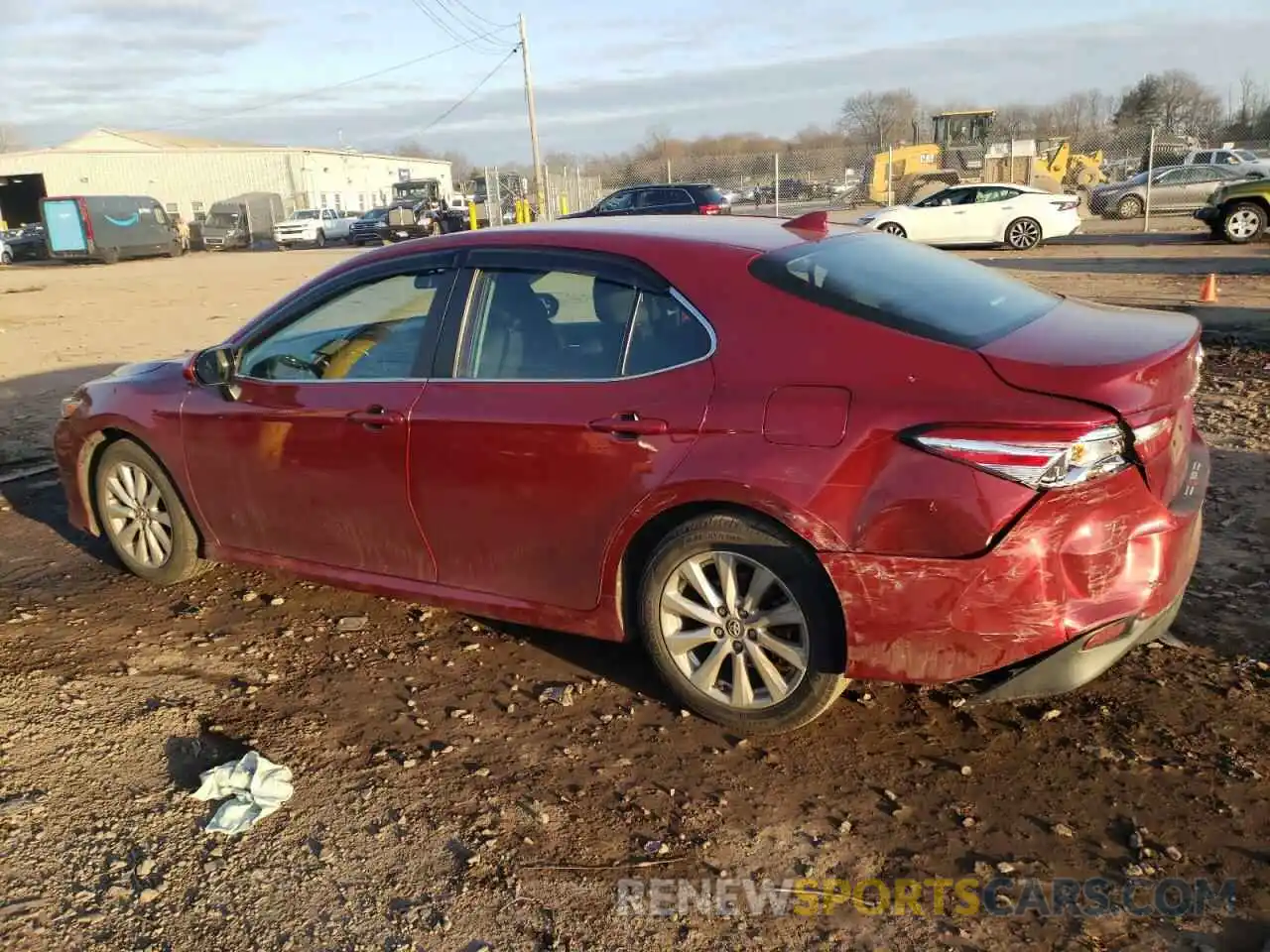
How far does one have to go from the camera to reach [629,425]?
10.7 ft

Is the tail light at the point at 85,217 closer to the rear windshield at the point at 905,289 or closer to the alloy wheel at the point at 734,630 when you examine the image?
the rear windshield at the point at 905,289

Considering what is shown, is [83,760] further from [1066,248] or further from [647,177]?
[647,177]

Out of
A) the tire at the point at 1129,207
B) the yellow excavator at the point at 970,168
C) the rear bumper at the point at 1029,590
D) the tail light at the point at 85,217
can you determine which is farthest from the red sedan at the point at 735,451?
the tail light at the point at 85,217

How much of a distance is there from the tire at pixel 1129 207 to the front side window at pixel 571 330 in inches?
1111

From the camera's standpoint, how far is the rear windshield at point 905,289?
3.12 meters

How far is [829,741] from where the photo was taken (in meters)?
3.33

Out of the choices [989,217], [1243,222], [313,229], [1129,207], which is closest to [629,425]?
[989,217]

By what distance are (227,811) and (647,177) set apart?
3928cm

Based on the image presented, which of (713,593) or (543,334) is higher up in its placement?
(543,334)

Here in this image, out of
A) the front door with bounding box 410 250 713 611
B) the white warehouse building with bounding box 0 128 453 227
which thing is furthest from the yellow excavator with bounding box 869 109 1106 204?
the white warehouse building with bounding box 0 128 453 227

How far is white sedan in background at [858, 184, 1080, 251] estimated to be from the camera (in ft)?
70.1

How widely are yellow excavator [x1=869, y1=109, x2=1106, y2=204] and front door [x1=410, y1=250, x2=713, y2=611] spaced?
96.0 ft

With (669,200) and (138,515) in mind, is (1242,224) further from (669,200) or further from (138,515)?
(138,515)

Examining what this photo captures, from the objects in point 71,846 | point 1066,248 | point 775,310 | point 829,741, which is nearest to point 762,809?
point 829,741
